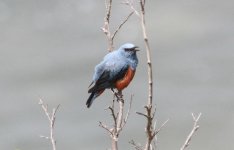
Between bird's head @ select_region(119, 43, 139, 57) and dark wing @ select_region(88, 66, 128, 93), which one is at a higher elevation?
bird's head @ select_region(119, 43, 139, 57)

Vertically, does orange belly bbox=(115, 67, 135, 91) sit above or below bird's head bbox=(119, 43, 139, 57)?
below

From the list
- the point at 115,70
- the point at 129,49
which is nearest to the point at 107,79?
the point at 115,70

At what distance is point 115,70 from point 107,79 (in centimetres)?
8

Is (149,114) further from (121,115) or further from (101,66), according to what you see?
(101,66)

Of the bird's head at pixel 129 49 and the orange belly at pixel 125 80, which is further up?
the bird's head at pixel 129 49

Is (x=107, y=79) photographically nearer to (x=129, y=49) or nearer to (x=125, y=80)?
(x=125, y=80)

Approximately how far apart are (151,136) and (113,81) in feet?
4.12

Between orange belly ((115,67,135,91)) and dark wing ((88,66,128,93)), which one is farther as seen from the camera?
orange belly ((115,67,135,91))

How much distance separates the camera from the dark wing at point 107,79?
13.4 ft

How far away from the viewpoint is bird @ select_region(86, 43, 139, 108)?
4.08 meters

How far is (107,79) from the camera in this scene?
13.6ft

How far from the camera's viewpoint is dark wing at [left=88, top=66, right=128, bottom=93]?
13.4ft

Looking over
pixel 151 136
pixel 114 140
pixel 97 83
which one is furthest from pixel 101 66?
pixel 151 136

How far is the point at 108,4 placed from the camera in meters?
3.95
